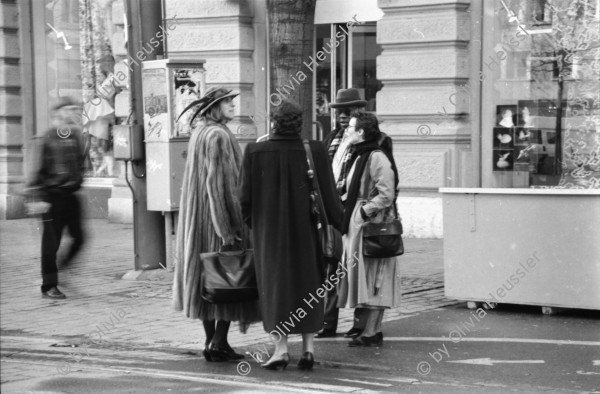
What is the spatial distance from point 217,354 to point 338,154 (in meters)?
1.98

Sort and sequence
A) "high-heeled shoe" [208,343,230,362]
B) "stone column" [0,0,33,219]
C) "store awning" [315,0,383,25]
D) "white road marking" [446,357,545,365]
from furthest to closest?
"stone column" [0,0,33,219], "store awning" [315,0,383,25], "high-heeled shoe" [208,343,230,362], "white road marking" [446,357,545,365]

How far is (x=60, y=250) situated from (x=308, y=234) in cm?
425

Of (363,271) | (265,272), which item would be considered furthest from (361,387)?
(363,271)

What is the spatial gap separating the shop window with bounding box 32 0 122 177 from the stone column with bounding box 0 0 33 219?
168 mm

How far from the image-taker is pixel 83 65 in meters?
19.1

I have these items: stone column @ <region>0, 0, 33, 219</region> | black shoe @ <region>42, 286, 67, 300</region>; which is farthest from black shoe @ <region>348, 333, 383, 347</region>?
stone column @ <region>0, 0, 33, 219</region>

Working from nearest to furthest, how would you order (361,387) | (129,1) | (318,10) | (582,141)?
(361,387), (129,1), (582,141), (318,10)

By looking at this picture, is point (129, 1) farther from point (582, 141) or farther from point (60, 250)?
point (582, 141)

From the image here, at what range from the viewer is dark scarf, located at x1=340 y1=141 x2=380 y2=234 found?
8.30 m

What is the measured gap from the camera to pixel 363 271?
832 cm

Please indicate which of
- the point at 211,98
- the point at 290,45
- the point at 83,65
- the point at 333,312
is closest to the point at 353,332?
the point at 333,312

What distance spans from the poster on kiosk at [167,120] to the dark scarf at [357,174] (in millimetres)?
3266

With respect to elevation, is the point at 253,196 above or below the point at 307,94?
below

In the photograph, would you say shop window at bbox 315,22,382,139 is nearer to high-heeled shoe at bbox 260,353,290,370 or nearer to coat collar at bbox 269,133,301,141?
coat collar at bbox 269,133,301,141
